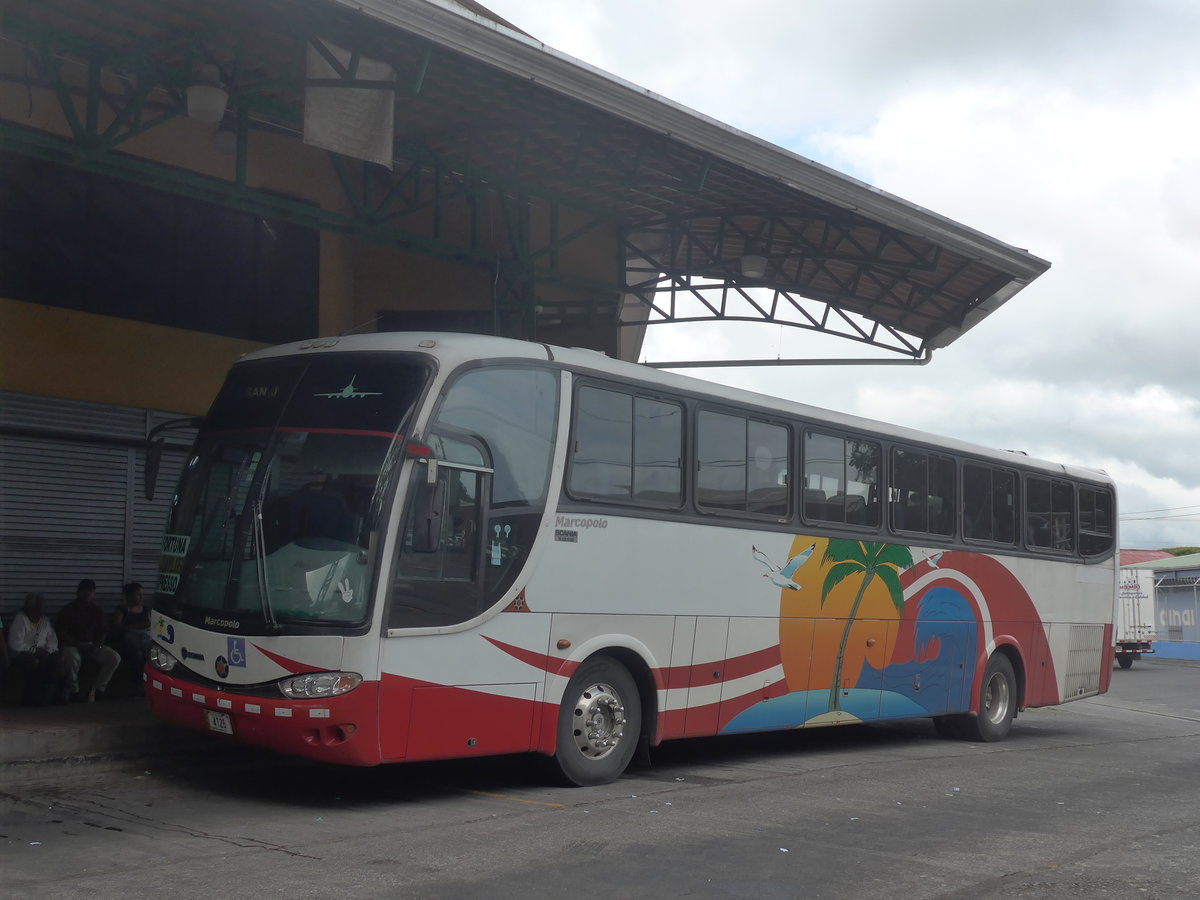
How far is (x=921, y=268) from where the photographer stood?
59.1 ft

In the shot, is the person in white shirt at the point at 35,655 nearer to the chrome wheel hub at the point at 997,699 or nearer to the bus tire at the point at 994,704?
the bus tire at the point at 994,704

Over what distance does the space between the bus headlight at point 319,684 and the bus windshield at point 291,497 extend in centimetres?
33

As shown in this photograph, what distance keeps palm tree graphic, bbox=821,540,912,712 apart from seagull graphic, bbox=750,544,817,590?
1.12 feet

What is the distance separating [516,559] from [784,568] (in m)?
3.50

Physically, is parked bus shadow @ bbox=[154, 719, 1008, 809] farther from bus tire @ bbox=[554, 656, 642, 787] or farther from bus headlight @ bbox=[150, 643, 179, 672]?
bus headlight @ bbox=[150, 643, 179, 672]

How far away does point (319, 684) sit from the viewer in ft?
26.1

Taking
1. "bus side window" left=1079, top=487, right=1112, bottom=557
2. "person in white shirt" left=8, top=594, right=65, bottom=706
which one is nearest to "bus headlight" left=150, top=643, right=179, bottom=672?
"person in white shirt" left=8, top=594, right=65, bottom=706

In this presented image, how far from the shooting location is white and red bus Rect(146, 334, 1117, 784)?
8.14 m

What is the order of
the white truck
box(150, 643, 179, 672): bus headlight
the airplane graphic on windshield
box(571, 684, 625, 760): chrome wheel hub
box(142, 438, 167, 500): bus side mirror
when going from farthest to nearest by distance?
the white truck < box(142, 438, 167, 500): bus side mirror < box(571, 684, 625, 760): chrome wheel hub < box(150, 643, 179, 672): bus headlight < the airplane graphic on windshield

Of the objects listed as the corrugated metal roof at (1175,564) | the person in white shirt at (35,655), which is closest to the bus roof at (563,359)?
the person in white shirt at (35,655)

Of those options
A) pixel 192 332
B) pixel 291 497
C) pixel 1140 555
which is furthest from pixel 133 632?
pixel 1140 555

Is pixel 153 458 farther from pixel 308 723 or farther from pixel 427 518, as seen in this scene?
pixel 308 723

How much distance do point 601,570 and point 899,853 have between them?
320 cm

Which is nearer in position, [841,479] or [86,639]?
[841,479]
